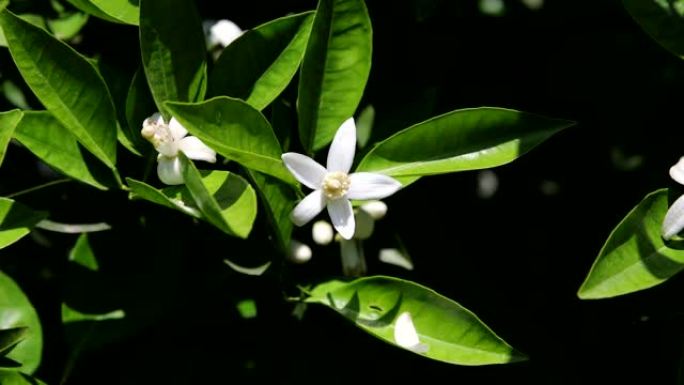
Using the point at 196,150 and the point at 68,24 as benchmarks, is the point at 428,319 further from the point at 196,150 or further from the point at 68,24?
the point at 68,24

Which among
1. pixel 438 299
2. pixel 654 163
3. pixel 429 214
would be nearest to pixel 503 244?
pixel 429 214

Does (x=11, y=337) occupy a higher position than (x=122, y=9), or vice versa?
(x=122, y=9)

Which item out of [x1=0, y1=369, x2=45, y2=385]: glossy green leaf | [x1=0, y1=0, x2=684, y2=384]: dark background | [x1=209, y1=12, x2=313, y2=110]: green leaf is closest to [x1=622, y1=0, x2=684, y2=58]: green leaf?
[x1=0, y1=0, x2=684, y2=384]: dark background

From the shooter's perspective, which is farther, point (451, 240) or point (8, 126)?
Result: point (451, 240)

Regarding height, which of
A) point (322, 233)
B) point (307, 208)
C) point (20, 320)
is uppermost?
point (307, 208)

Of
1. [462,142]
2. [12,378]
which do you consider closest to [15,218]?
[12,378]

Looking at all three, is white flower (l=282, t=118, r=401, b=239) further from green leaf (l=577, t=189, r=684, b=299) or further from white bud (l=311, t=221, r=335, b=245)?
green leaf (l=577, t=189, r=684, b=299)
